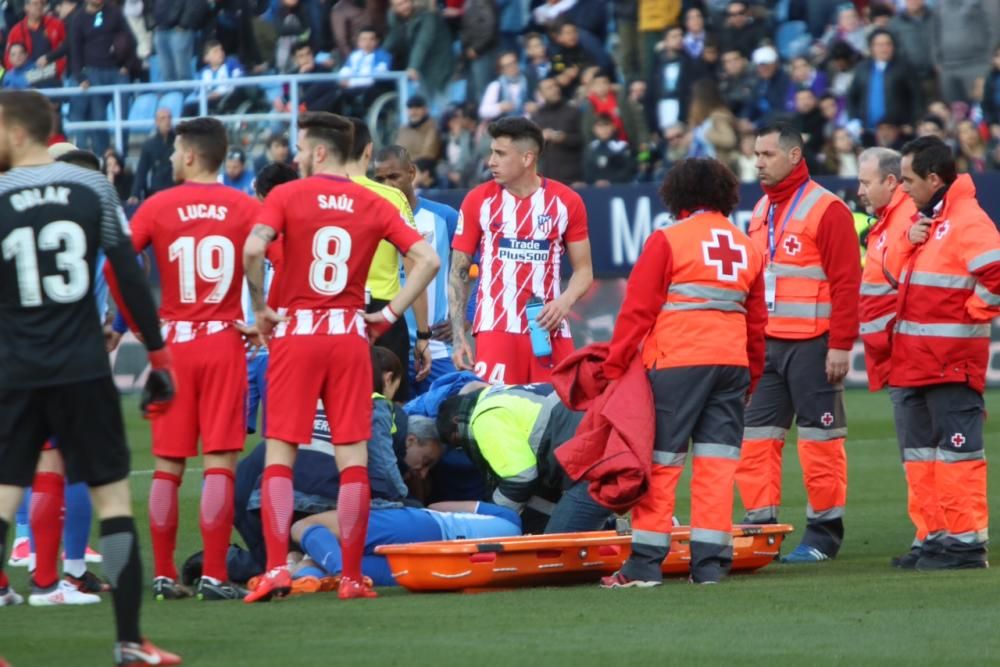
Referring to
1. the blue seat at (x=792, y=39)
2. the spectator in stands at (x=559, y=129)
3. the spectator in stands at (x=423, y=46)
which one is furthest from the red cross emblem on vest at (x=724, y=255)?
the spectator in stands at (x=423, y=46)

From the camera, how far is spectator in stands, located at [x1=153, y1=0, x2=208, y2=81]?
84.1 feet

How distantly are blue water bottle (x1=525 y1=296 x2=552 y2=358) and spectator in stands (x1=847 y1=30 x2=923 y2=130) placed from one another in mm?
10403

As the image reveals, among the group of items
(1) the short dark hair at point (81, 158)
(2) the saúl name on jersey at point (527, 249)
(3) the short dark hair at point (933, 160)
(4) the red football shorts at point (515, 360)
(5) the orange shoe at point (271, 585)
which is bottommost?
(5) the orange shoe at point (271, 585)

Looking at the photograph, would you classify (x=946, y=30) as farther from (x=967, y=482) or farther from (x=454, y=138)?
(x=967, y=482)

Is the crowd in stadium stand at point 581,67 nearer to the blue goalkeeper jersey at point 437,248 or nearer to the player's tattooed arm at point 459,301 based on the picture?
the blue goalkeeper jersey at point 437,248

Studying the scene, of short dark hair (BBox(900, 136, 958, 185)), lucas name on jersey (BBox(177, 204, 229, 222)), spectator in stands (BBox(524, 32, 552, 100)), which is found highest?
spectator in stands (BBox(524, 32, 552, 100))

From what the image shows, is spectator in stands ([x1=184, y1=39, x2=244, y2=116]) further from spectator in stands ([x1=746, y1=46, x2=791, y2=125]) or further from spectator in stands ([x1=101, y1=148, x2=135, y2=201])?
spectator in stands ([x1=746, y1=46, x2=791, y2=125])

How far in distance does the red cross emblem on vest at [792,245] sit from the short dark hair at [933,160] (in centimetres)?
96

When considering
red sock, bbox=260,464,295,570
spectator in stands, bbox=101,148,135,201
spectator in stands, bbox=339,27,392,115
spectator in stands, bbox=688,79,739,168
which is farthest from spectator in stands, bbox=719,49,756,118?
red sock, bbox=260,464,295,570

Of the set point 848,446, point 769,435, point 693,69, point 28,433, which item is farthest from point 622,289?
point 28,433

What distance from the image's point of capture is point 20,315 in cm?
686

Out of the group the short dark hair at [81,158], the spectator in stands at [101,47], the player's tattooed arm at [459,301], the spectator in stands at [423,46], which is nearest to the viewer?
the short dark hair at [81,158]

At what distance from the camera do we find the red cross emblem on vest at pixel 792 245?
34.6ft

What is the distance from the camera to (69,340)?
683 cm
